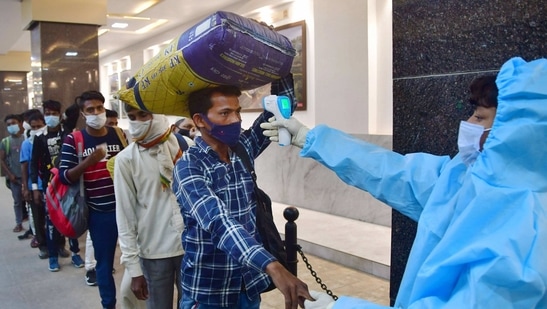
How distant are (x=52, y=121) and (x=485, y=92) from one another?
483cm

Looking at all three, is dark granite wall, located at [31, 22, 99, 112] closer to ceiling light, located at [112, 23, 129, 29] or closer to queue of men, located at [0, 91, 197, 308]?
queue of men, located at [0, 91, 197, 308]

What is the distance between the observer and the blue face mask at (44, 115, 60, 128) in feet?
16.7

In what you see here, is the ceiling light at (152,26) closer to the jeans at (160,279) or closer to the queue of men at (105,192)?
the queue of men at (105,192)

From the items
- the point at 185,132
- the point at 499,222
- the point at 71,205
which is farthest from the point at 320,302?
the point at 185,132

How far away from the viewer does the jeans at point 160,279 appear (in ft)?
8.71

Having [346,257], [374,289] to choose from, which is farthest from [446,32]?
[346,257]

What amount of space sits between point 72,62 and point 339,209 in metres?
4.57

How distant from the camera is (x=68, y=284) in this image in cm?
471

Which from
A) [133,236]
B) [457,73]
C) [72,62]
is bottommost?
[133,236]

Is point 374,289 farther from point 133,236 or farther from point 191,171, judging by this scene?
point 191,171

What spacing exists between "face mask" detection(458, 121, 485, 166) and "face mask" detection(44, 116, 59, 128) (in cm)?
476

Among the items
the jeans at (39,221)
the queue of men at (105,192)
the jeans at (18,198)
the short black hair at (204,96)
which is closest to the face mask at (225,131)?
the short black hair at (204,96)

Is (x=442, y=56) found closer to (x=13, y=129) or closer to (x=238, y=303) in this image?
(x=238, y=303)

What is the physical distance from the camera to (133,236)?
2.70 m
